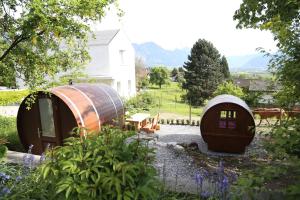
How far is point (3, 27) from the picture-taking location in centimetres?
740

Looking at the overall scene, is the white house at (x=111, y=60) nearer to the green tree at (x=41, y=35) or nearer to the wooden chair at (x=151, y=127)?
the wooden chair at (x=151, y=127)

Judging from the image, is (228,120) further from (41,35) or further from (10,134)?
(10,134)

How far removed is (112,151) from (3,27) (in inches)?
250

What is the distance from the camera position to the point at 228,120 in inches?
435

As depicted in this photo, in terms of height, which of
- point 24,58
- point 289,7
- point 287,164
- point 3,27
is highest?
point 289,7

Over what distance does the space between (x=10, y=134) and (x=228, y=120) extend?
966cm

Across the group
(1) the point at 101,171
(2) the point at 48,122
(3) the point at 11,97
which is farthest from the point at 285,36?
(3) the point at 11,97

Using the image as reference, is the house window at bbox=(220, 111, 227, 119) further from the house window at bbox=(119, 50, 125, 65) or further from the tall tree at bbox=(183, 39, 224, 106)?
the tall tree at bbox=(183, 39, 224, 106)

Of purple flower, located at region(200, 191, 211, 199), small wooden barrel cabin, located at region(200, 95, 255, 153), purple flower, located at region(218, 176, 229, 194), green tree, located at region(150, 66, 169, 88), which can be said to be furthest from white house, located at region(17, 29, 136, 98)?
green tree, located at region(150, 66, 169, 88)

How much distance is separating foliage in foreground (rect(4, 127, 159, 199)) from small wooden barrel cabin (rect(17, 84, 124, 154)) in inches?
276

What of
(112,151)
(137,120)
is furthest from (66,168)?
(137,120)

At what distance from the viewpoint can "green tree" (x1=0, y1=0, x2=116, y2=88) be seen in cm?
632

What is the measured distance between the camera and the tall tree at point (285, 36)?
4.86 meters

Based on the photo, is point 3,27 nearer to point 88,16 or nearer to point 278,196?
point 88,16
